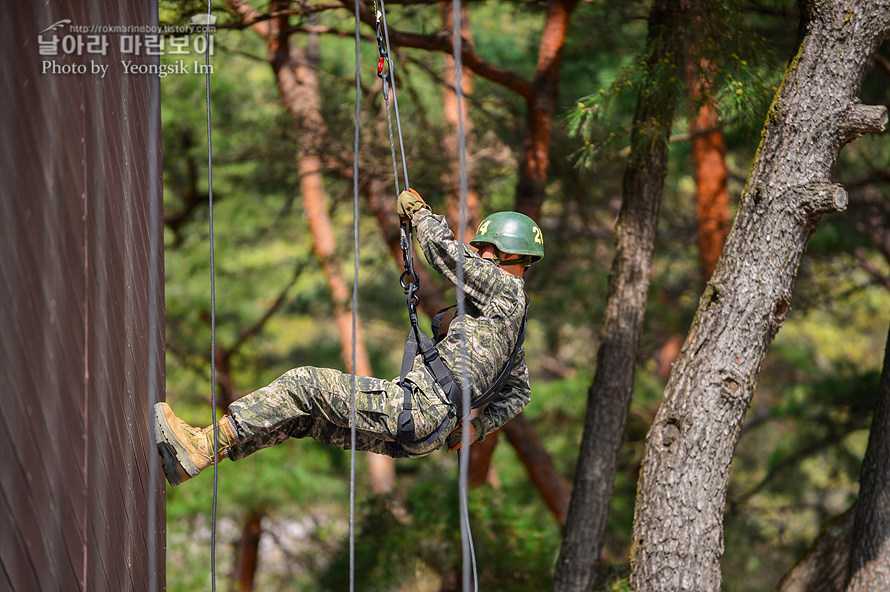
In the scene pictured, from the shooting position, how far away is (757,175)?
4648mm

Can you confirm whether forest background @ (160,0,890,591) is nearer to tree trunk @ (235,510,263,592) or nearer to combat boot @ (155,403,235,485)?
tree trunk @ (235,510,263,592)

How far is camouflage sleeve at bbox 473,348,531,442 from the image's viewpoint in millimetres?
4359

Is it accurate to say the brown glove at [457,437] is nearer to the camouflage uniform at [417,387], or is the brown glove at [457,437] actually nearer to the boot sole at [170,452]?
the camouflage uniform at [417,387]

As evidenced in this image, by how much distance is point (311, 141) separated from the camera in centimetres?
874

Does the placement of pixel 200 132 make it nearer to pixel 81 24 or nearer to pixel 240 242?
pixel 240 242

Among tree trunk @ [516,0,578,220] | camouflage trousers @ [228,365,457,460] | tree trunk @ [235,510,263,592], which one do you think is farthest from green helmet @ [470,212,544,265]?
tree trunk @ [235,510,263,592]

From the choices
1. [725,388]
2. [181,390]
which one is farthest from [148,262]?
[181,390]

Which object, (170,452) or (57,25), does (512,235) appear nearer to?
(170,452)

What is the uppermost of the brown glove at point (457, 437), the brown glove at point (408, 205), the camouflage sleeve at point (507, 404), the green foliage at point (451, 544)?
the brown glove at point (408, 205)

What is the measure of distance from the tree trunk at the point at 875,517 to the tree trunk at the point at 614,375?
5.48 feet

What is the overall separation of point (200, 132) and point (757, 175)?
10608 millimetres

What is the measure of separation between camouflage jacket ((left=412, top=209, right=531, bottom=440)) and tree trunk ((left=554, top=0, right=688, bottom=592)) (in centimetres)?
229

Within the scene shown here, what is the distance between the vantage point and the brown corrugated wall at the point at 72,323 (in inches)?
99.4

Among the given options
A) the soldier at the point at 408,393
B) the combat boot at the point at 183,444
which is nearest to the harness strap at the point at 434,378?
the soldier at the point at 408,393
